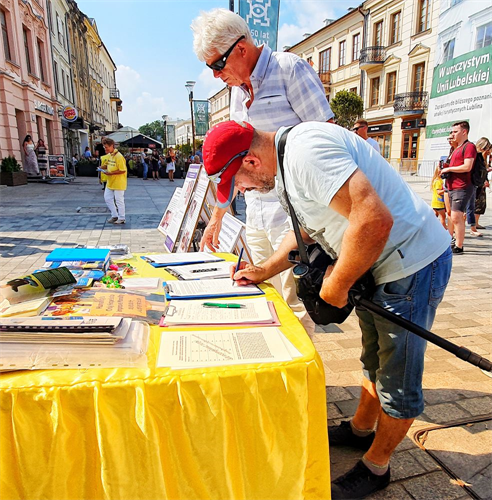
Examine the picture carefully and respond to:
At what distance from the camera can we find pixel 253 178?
61.2 inches

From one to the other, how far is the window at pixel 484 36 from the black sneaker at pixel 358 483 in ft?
66.0

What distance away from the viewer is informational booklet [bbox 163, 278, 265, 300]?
1.82 metres

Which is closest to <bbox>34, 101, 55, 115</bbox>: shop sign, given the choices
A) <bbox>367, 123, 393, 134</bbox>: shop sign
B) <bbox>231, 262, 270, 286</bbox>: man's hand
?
<bbox>231, 262, 270, 286</bbox>: man's hand

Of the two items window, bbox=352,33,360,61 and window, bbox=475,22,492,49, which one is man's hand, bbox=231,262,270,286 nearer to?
window, bbox=475,22,492,49

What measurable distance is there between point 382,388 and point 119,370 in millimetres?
1068

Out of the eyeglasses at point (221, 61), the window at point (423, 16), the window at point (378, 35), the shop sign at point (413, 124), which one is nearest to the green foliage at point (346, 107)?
the shop sign at point (413, 124)

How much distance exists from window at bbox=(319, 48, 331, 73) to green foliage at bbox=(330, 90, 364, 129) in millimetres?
10671

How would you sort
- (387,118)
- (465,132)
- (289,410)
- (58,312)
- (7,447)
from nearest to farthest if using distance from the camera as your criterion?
1. (7,447)
2. (289,410)
3. (58,312)
4. (465,132)
5. (387,118)

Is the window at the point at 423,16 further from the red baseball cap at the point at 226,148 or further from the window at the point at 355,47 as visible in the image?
the red baseball cap at the point at 226,148

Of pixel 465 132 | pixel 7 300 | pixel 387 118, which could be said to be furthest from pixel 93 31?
pixel 7 300

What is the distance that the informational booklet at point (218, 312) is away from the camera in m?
1.53

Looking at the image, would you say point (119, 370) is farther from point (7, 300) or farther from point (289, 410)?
point (7, 300)

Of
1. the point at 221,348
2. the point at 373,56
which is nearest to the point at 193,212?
the point at 221,348

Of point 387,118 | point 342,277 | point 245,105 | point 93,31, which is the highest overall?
point 93,31
